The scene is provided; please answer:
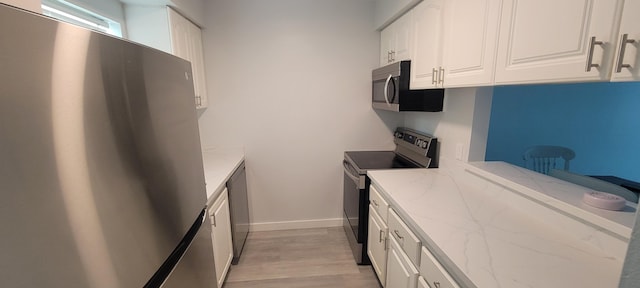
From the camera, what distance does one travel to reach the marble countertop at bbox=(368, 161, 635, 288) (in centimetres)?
88

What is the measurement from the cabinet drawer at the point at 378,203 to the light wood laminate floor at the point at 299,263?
2.23ft

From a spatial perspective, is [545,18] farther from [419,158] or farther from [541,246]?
[419,158]

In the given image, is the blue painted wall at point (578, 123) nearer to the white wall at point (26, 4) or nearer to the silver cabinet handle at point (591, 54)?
the silver cabinet handle at point (591, 54)

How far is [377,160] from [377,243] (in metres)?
0.79

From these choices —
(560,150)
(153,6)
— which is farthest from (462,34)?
(153,6)

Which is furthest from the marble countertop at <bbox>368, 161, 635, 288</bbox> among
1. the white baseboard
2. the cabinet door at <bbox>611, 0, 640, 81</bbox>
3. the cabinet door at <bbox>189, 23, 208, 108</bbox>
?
the cabinet door at <bbox>189, 23, 208, 108</bbox>

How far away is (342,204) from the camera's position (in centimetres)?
298

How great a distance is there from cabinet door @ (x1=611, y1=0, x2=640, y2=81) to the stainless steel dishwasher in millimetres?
2152

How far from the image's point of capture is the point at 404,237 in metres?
1.44

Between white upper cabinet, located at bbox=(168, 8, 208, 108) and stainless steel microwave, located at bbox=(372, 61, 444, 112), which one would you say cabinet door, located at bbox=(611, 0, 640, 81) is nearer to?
stainless steel microwave, located at bbox=(372, 61, 444, 112)

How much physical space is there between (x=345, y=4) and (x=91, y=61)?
2498 millimetres

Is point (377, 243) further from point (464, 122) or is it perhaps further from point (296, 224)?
point (296, 224)

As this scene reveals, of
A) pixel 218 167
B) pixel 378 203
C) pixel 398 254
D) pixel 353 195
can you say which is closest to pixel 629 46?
pixel 398 254

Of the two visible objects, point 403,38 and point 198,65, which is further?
point 198,65
